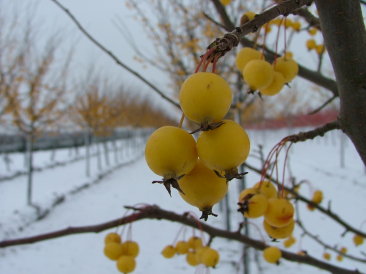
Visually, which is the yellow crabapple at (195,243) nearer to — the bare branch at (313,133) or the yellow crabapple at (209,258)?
the yellow crabapple at (209,258)

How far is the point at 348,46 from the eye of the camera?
1.66ft

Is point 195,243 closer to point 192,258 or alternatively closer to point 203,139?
point 192,258

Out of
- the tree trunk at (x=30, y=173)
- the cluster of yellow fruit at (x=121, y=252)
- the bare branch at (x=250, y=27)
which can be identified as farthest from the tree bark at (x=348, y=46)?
the tree trunk at (x=30, y=173)

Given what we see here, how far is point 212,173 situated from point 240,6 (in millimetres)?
3981

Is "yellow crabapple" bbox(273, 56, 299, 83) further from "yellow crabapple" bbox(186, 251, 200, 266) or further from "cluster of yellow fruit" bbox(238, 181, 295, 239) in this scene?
"yellow crabapple" bbox(186, 251, 200, 266)

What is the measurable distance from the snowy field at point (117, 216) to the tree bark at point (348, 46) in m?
1.12

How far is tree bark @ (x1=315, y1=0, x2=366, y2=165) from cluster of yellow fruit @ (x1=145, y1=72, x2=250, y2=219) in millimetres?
253

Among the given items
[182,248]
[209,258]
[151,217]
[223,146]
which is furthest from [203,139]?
[182,248]

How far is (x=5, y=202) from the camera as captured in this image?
6246mm

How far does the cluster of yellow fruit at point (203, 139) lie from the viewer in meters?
0.37

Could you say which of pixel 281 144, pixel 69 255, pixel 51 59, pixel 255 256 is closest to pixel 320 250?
pixel 255 256

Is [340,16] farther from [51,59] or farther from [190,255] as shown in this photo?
[51,59]

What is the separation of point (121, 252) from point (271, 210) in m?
0.60

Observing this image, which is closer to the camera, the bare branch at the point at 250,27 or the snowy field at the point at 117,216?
the bare branch at the point at 250,27
